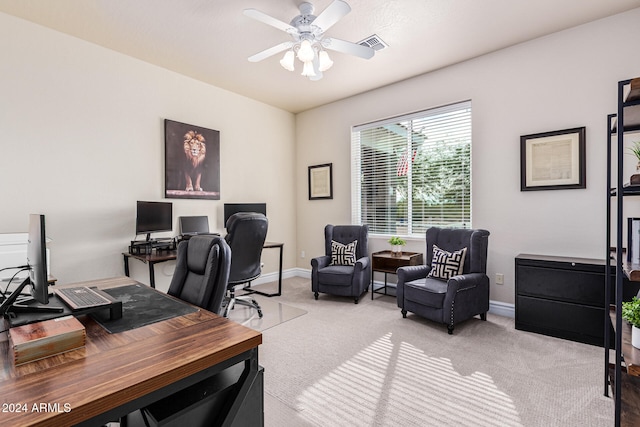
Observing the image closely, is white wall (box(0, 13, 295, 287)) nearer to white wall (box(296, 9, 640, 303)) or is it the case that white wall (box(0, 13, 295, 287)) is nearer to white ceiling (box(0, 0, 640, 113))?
white ceiling (box(0, 0, 640, 113))

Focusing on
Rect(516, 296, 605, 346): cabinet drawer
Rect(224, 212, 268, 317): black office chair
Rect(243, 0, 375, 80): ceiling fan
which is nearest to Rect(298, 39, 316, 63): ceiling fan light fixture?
Rect(243, 0, 375, 80): ceiling fan

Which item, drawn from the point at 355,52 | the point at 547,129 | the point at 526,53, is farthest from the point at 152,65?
the point at 547,129

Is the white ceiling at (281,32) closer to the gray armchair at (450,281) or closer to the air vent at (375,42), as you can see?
the air vent at (375,42)

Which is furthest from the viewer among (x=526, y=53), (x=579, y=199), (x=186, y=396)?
(x=526, y=53)

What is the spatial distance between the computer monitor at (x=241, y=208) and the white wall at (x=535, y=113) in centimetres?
227

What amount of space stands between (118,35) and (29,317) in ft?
10.0

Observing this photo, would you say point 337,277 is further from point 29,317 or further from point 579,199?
point 29,317

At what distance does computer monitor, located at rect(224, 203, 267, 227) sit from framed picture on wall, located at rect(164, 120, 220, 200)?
22 centimetres

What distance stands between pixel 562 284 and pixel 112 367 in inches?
134

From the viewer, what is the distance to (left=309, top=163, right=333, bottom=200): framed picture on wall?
202 inches

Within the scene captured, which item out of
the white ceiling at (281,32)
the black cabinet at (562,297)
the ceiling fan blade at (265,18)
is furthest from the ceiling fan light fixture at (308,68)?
the black cabinet at (562,297)

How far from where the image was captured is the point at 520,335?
293 centimetres

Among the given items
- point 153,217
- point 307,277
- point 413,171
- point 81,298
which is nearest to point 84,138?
point 153,217

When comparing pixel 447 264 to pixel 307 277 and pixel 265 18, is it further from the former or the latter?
pixel 265 18
